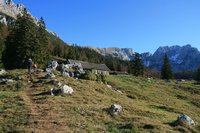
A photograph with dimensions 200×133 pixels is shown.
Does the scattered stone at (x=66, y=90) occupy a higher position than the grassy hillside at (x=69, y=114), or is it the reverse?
the scattered stone at (x=66, y=90)

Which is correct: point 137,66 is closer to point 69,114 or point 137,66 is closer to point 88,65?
point 88,65

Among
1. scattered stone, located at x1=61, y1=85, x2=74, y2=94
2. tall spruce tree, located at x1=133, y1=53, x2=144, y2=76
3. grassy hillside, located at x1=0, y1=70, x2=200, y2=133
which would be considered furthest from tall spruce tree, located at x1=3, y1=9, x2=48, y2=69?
tall spruce tree, located at x1=133, y1=53, x2=144, y2=76

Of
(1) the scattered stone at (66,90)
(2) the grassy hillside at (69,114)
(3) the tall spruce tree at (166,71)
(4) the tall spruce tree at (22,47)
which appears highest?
(4) the tall spruce tree at (22,47)

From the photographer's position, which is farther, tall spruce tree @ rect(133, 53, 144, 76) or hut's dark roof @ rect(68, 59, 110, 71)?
hut's dark roof @ rect(68, 59, 110, 71)

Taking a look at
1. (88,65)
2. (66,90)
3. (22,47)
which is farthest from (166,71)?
(66,90)

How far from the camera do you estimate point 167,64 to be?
5330 inches

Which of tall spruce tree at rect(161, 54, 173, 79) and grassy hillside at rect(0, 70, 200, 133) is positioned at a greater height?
tall spruce tree at rect(161, 54, 173, 79)

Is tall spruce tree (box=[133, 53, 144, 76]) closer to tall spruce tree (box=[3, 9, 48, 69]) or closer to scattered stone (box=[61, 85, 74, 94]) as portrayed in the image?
tall spruce tree (box=[3, 9, 48, 69])

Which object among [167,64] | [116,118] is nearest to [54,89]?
[116,118]

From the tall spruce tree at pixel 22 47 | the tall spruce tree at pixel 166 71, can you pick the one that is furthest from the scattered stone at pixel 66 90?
the tall spruce tree at pixel 166 71

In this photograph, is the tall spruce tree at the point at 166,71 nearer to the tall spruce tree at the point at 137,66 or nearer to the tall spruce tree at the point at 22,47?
the tall spruce tree at the point at 137,66

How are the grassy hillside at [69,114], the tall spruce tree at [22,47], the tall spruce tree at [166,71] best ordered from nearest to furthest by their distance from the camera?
the grassy hillside at [69,114]
the tall spruce tree at [22,47]
the tall spruce tree at [166,71]

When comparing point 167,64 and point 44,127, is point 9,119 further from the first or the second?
point 167,64

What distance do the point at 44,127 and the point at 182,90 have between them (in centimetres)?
5691
